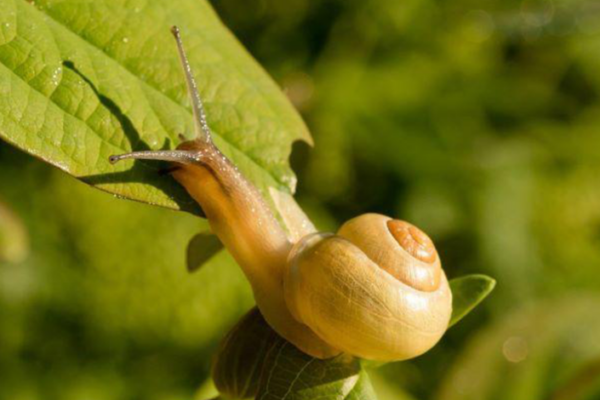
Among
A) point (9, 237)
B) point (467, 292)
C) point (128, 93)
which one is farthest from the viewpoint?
point (9, 237)

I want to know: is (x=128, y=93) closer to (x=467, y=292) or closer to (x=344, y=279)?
(x=344, y=279)

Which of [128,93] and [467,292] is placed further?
[467,292]

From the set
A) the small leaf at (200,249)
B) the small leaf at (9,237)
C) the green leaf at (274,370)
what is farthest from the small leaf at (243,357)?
the small leaf at (9,237)

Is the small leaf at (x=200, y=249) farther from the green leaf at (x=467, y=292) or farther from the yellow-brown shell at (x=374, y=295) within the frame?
the green leaf at (x=467, y=292)

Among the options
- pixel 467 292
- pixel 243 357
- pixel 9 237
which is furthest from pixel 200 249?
pixel 9 237

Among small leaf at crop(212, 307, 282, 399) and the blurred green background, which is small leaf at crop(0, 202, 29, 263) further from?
small leaf at crop(212, 307, 282, 399)

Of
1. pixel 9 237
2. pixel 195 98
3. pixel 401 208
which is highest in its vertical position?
pixel 195 98

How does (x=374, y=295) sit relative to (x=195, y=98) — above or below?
below
